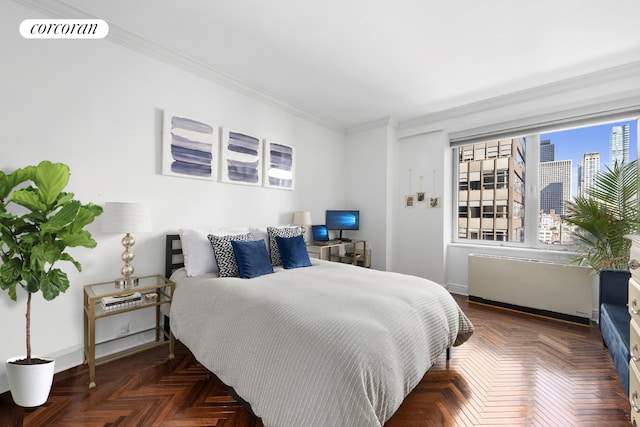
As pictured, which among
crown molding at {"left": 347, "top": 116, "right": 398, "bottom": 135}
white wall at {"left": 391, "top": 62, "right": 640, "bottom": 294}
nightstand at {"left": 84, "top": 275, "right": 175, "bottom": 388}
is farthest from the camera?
crown molding at {"left": 347, "top": 116, "right": 398, "bottom": 135}

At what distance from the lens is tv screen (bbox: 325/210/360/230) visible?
4.36 metres

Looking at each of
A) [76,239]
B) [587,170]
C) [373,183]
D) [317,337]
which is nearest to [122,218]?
[76,239]

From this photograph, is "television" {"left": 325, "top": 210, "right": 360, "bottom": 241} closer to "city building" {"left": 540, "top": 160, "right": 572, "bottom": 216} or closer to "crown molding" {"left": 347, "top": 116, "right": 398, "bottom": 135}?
"crown molding" {"left": 347, "top": 116, "right": 398, "bottom": 135}

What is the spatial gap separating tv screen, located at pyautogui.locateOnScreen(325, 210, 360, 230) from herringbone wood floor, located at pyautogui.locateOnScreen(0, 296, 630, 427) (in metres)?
2.33

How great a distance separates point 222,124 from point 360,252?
279cm

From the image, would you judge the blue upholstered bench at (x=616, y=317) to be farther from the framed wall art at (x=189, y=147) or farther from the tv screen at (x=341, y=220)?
the framed wall art at (x=189, y=147)

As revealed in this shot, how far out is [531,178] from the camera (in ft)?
12.2

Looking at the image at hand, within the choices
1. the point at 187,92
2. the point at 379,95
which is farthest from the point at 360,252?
the point at 187,92

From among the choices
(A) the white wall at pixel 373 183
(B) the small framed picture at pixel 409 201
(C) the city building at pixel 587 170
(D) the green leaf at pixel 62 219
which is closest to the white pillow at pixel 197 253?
(D) the green leaf at pixel 62 219

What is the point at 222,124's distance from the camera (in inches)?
122

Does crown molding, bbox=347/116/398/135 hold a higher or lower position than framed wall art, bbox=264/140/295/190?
higher

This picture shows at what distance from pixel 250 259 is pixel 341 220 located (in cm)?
219

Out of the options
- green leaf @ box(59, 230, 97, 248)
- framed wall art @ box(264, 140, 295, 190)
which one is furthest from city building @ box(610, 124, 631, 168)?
green leaf @ box(59, 230, 97, 248)

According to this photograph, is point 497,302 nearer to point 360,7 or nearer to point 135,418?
point 360,7
